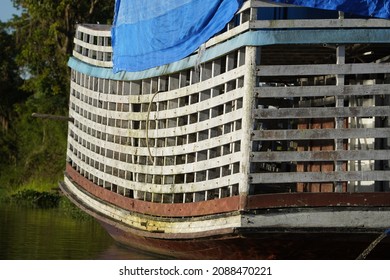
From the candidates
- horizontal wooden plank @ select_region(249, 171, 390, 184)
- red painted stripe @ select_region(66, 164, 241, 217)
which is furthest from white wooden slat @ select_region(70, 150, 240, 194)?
horizontal wooden plank @ select_region(249, 171, 390, 184)

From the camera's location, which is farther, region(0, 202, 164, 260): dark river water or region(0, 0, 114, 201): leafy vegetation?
region(0, 0, 114, 201): leafy vegetation

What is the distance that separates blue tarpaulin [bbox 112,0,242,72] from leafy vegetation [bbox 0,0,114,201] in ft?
48.4

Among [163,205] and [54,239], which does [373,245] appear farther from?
[54,239]

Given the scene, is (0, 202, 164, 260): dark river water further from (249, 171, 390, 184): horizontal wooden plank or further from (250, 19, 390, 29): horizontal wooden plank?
(250, 19, 390, 29): horizontal wooden plank

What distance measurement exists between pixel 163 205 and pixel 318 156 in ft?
10.8

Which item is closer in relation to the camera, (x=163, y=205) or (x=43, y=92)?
(x=163, y=205)

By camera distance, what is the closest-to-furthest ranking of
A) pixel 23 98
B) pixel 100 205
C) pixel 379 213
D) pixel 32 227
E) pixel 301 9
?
pixel 379 213 < pixel 301 9 < pixel 100 205 < pixel 32 227 < pixel 23 98

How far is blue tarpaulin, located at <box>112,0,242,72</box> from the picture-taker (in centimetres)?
1310

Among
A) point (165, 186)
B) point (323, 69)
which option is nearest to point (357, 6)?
point (323, 69)

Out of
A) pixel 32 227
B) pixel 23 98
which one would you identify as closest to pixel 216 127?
pixel 32 227

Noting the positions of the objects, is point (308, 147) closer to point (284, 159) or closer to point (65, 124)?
point (284, 159)

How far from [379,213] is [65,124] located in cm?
2149

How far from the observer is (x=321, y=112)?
39.0 feet

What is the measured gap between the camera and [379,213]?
11.8 m
